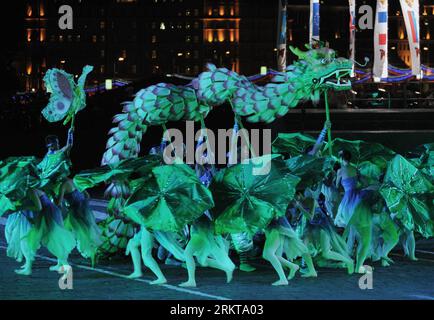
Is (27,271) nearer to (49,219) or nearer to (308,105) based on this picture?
(49,219)

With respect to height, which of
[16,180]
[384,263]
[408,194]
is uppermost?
[16,180]

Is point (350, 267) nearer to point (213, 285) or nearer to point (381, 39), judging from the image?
point (213, 285)

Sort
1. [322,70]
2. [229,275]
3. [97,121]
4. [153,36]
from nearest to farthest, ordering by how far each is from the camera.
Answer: [229,275], [322,70], [97,121], [153,36]

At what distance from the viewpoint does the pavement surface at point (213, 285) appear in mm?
10844

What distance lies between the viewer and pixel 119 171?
12586mm

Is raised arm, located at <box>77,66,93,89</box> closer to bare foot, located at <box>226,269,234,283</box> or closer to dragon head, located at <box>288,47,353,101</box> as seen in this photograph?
dragon head, located at <box>288,47,353,101</box>

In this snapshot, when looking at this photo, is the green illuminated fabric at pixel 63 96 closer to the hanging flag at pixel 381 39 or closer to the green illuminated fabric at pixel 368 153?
the green illuminated fabric at pixel 368 153

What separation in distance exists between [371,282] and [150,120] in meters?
3.81

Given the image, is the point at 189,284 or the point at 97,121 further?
the point at 97,121

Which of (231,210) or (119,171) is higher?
(119,171)

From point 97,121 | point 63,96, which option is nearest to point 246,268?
point 63,96

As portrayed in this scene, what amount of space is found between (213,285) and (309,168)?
1.90 m

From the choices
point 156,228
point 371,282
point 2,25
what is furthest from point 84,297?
point 2,25

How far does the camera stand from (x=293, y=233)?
39.4ft
